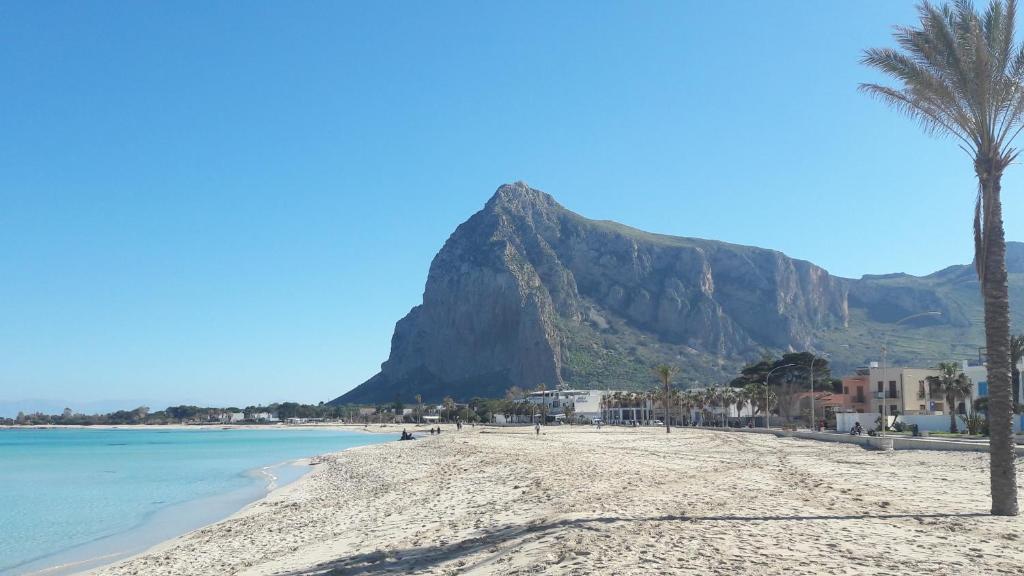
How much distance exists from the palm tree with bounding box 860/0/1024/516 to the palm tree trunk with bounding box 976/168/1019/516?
0.6 inches

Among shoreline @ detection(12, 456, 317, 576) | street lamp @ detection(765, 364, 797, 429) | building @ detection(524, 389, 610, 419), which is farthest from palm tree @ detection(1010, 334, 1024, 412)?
building @ detection(524, 389, 610, 419)

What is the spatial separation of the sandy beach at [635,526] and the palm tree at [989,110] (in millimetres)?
1747

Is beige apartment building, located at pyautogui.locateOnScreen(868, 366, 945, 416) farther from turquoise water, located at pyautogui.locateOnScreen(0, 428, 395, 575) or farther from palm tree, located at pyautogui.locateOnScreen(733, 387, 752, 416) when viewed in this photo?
turquoise water, located at pyautogui.locateOnScreen(0, 428, 395, 575)

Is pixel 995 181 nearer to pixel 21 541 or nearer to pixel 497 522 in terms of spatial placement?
pixel 497 522

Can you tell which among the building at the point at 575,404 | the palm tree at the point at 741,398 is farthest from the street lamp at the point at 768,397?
the building at the point at 575,404

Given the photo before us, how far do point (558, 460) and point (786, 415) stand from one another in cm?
6211

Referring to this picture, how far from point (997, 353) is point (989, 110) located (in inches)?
175

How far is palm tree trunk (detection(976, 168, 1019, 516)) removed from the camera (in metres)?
13.5

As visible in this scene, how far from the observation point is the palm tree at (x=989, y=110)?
13.6 metres

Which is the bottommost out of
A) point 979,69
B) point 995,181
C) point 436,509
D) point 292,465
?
point 292,465

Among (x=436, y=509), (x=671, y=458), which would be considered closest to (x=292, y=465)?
(x=671, y=458)

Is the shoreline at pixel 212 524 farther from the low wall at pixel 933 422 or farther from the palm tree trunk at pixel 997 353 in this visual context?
the low wall at pixel 933 422

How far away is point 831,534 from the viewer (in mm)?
11758

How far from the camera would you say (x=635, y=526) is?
1268cm
